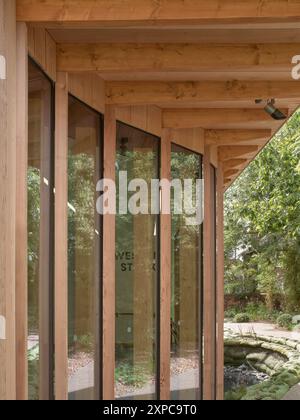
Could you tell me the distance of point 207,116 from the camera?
8508mm

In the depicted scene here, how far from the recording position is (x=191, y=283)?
988cm

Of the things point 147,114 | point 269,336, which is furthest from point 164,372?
point 269,336

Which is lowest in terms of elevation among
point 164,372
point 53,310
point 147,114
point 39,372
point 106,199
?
point 164,372

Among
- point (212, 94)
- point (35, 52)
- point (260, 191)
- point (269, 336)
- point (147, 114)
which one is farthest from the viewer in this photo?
point (260, 191)

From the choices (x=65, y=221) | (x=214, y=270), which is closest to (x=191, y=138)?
(x=214, y=270)

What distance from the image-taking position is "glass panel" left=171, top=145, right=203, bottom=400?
9.27 meters

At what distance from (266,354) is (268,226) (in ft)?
16.7

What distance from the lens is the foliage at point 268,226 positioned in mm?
21500

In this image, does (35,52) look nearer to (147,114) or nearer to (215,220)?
(147,114)

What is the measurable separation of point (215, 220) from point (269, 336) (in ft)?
28.3

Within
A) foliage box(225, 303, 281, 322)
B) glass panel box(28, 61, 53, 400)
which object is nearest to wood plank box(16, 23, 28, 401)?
glass panel box(28, 61, 53, 400)

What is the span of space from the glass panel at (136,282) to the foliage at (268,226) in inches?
479

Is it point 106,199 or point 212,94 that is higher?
point 212,94

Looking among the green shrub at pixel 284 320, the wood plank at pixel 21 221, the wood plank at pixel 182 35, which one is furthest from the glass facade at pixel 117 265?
the green shrub at pixel 284 320
